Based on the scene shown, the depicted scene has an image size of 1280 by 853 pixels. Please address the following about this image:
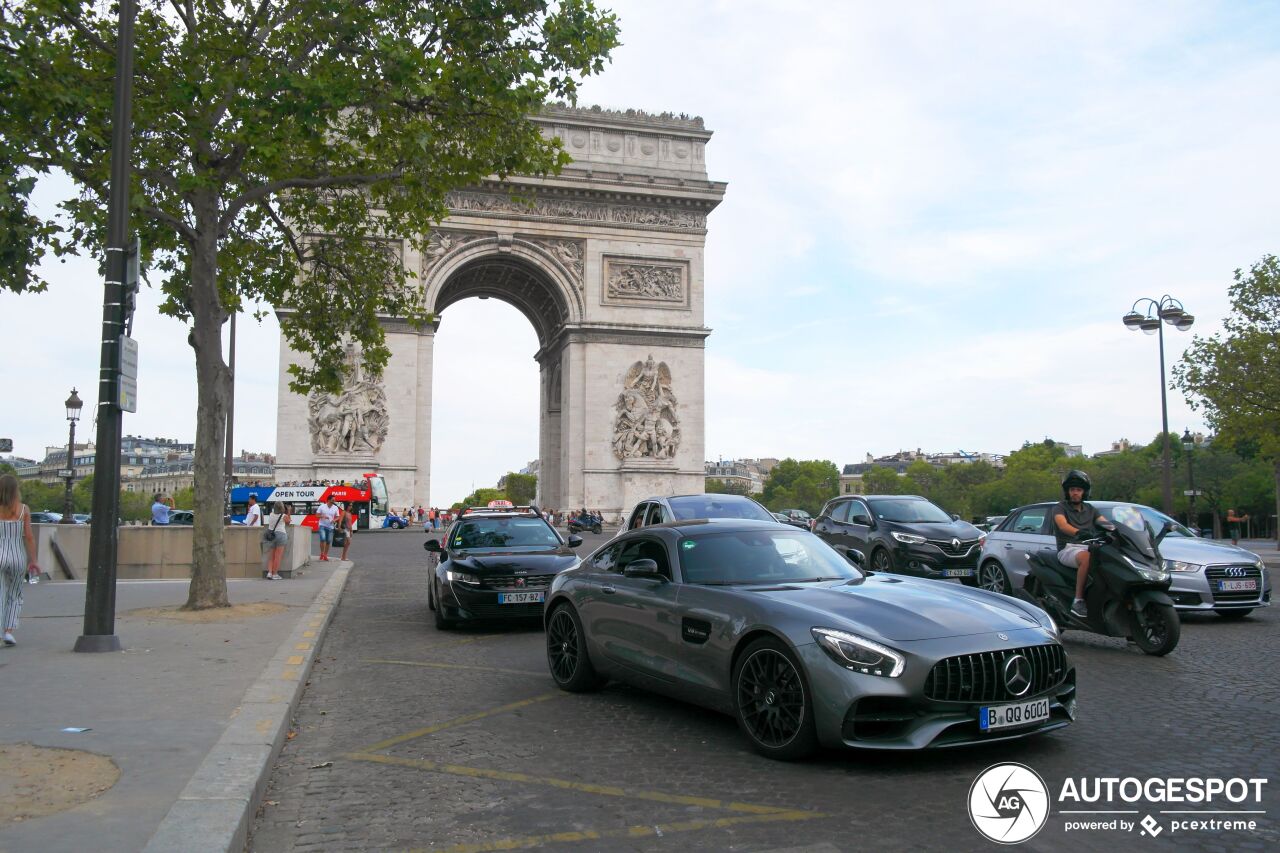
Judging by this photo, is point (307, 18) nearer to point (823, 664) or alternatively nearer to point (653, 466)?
point (823, 664)

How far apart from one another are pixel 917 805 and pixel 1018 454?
377 ft

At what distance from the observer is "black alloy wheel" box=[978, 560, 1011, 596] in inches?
476

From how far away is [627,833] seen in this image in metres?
4.19

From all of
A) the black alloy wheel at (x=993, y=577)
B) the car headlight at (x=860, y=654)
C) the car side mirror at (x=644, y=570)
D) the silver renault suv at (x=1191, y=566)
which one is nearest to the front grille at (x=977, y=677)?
the car headlight at (x=860, y=654)

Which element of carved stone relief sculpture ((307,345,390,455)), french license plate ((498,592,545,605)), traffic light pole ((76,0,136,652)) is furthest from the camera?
carved stone relief sculpture ((307,345,390,455))

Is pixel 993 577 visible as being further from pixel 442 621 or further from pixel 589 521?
pixel 589 521

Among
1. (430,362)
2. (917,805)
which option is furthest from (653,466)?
(917,805)

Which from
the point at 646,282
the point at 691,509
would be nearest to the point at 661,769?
the point at 691,509

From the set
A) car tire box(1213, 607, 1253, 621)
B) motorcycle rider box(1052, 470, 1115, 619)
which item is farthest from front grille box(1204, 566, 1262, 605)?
motorcycle rider box(1052, 470, 1115, 619)

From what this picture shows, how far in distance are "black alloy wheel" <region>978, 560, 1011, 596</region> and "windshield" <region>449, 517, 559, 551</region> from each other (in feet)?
16.7

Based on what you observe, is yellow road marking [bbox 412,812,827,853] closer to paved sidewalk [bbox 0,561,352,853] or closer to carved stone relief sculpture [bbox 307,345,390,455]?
paved sidewalk [bbox 0,561,352,853]

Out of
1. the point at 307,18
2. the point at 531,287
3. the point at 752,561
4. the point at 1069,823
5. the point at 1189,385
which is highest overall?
the point at 531,287

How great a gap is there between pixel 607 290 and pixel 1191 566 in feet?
108

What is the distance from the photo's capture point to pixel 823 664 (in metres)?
5.02
